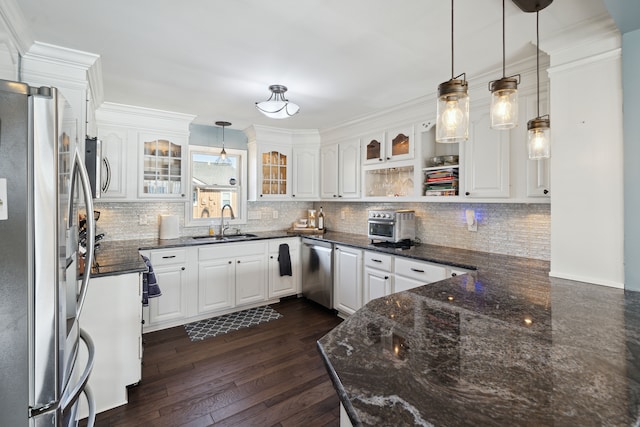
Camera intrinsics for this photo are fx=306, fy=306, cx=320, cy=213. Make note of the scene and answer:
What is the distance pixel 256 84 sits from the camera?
272 centimetres

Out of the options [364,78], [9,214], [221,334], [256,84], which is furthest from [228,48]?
[221,334]

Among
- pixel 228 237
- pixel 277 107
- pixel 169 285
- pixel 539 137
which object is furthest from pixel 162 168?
pixel 539 137

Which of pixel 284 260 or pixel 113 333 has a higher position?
pixel 284 260

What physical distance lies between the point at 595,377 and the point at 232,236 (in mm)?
3907

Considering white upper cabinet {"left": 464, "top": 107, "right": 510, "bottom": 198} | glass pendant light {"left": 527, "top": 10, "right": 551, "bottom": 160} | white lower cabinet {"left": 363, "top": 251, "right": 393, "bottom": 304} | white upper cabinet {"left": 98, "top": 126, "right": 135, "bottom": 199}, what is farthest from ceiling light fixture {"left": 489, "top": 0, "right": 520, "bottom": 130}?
white upper cabinet {"left": 98, "top": 126, "right": 135, "bottom": 199}

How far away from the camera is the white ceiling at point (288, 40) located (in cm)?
167

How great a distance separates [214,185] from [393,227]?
2.50 metres

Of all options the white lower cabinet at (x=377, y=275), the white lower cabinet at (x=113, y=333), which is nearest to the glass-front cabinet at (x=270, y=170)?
the white lower cabinet at (x=377, y=275)

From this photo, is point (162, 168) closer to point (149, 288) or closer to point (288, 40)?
point (149, 288)

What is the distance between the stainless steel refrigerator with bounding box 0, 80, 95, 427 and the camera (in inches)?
35.8

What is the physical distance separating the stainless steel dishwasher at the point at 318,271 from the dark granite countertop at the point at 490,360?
2.29 m

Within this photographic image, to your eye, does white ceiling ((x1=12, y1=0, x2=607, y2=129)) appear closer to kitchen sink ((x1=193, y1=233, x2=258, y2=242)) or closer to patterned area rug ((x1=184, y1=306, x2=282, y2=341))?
kitchen sink ((x1=193, y1=233, x2=258, y2=242))

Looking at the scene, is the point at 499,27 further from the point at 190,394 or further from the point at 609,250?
the point at 190,394

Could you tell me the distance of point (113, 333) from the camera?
2.12 meters
